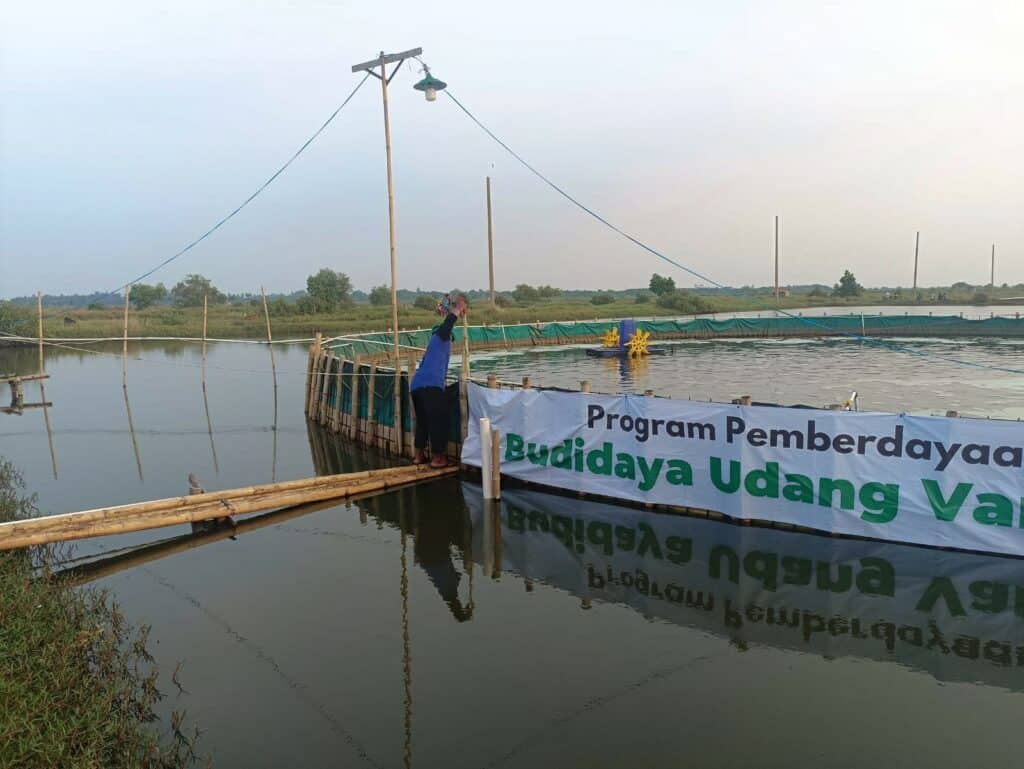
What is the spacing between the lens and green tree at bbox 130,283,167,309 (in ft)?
355

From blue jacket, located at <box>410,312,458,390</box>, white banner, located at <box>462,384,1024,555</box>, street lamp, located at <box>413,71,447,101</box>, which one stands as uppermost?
street lamp, located at <box>413,71,447,101</box>

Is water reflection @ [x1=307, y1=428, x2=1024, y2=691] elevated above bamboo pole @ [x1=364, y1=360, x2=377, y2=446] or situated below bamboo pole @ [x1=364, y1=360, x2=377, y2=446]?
below

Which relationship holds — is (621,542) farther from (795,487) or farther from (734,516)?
(795,487)

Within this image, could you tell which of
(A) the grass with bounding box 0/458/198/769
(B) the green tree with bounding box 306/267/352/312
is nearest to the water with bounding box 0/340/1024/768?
(A) the grass with bounding box 0/458/198/769

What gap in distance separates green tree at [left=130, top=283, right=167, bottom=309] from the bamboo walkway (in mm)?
105019

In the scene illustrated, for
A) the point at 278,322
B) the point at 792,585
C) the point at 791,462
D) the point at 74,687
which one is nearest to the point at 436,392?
the point at 791,462

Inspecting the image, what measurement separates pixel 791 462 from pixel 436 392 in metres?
6.48

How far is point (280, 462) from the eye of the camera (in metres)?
16.6

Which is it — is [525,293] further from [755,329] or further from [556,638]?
[556,638]

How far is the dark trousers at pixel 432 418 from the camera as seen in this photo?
44.8ft

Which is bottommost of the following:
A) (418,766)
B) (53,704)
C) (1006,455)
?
(418,766)

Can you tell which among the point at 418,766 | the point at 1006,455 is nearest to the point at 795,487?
the point at 1006,455

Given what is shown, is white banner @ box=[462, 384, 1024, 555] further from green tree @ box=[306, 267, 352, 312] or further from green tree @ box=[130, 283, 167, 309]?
green tree @ box=[130, 283, 167, 309]

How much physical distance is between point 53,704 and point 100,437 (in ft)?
51.4
